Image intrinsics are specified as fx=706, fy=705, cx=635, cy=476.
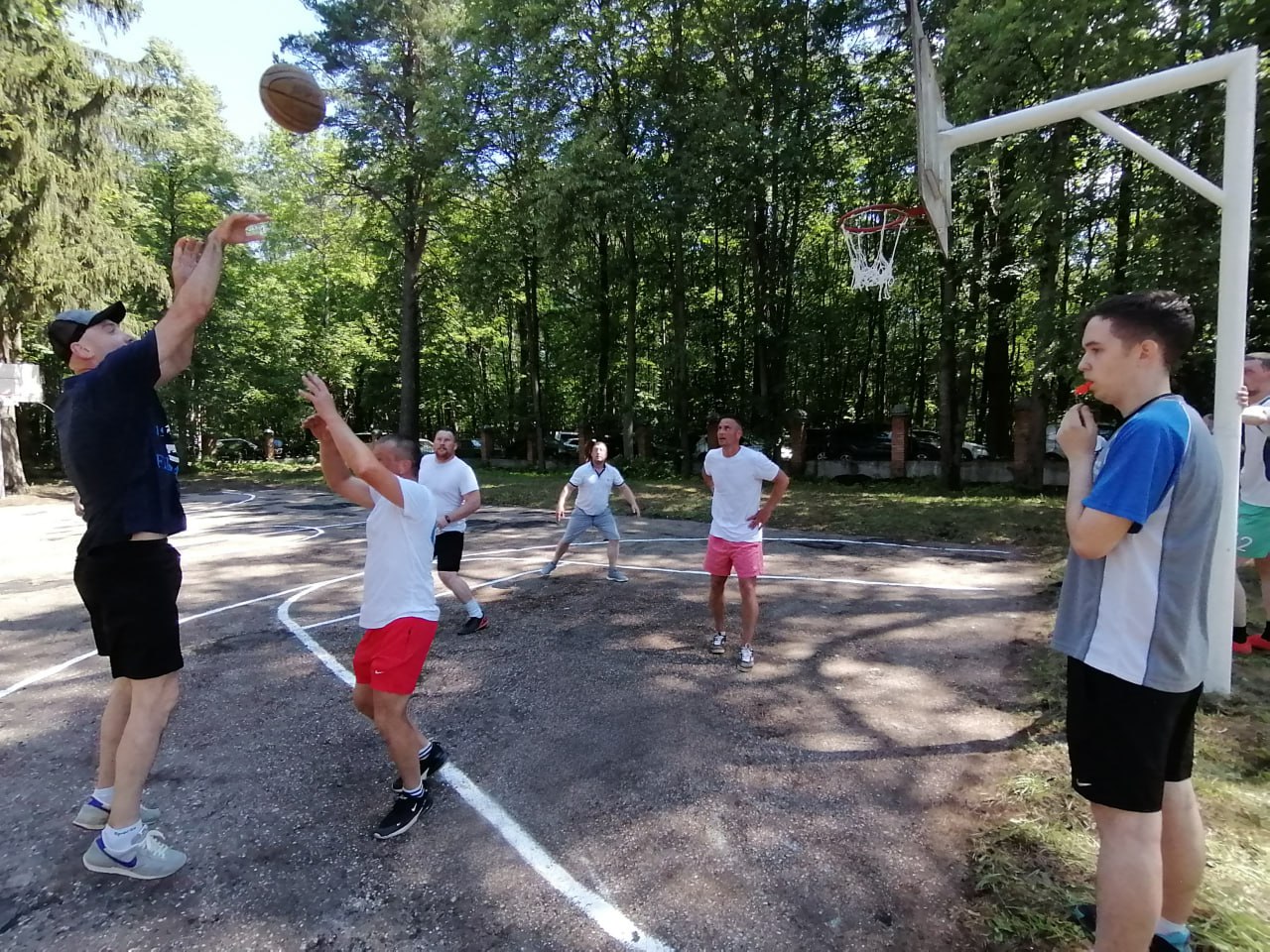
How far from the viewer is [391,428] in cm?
3756

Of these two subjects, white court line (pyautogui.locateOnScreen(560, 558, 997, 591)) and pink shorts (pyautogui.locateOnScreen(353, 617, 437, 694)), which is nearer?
pink shorts (pyautogui.locateOnScreen(353, 617, 437, 694))

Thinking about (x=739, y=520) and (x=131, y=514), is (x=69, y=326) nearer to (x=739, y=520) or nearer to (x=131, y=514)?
(x=131, y=514)

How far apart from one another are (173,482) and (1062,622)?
3374 mm

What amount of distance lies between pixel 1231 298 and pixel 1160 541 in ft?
10.3

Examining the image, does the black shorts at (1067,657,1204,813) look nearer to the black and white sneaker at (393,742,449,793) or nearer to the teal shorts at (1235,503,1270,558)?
the black and white sneaker at (393,742,449,793)

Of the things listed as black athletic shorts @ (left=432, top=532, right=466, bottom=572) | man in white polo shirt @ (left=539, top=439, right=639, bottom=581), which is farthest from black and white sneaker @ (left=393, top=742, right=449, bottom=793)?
man in white polo shirt @ (left=539, top=439, right=639, bottom=581)

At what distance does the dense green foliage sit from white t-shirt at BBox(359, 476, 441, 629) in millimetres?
12996

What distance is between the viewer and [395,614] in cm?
314

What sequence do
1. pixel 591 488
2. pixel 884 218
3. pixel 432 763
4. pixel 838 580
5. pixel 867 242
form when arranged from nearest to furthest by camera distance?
pixel 432 763 < pixel 838 580 < pixel 591 488 < pixel 884 218 < pixel 867 242

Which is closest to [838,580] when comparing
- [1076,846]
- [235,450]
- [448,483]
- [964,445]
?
[448,483]

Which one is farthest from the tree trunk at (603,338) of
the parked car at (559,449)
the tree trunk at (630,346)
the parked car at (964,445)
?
the parked car at (964,445)

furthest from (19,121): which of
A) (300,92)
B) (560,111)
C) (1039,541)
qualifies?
(1039,541)

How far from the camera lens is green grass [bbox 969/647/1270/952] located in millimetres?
2445

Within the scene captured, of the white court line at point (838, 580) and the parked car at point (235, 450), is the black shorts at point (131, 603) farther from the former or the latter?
the parked car at point (235, 450)
